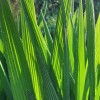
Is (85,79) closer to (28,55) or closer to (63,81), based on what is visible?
(63,81)

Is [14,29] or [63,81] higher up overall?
[14,29]

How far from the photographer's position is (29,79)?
60 centimetres

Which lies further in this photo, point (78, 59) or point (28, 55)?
point (78, 59)

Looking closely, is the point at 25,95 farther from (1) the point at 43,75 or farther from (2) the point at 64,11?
(2) the point at 64,11

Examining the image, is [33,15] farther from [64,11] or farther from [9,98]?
[9,98]

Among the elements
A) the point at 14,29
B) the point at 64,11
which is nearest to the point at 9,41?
the point at 14,29

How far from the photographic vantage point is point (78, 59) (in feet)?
2.51

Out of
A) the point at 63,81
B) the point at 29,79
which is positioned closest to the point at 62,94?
the point at 63,81

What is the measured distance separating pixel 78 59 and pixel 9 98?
173 mm

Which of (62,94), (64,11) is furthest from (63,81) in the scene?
(64,11)

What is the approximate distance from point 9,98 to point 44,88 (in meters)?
0.18

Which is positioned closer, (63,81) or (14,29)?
(14,29)

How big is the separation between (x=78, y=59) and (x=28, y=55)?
0.18 meters

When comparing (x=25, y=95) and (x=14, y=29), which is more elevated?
(x=14, y=29)
